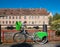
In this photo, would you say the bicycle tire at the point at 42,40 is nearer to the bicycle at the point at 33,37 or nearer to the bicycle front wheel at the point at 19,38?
the bicycle at the point at 33,37

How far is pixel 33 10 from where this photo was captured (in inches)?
3425

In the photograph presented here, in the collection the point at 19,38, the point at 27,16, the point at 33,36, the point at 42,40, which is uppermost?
the point at 27,16

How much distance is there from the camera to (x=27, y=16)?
8556 cm

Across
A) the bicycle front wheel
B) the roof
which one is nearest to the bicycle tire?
the bicycle front wheel

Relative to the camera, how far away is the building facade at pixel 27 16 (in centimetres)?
8531

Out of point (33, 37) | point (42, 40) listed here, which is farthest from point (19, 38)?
point (42, 40)

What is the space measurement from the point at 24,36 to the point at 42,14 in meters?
74.1

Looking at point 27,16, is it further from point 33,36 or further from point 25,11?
point 33,36

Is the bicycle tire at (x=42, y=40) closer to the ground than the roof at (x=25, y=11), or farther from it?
closer to the ground

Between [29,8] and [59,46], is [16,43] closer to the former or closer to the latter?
[59,46]

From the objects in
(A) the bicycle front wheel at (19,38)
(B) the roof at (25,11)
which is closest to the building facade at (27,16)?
(B) the roof at (25,11)

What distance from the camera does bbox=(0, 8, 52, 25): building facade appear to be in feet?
280

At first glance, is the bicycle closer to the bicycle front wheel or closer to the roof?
the bicycle front wheel

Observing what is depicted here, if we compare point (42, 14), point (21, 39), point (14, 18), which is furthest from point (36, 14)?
point (21, 39)
